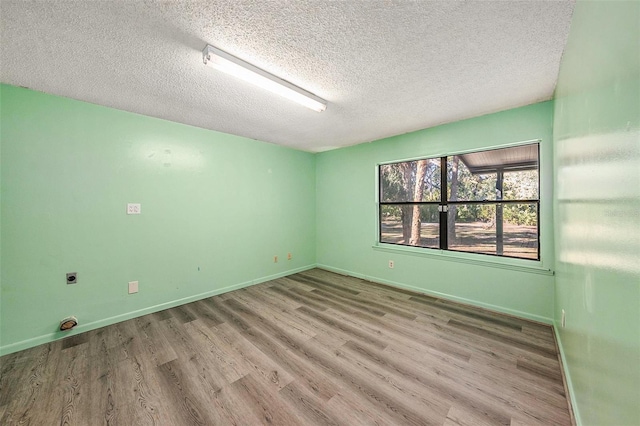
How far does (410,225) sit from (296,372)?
9.12 feet

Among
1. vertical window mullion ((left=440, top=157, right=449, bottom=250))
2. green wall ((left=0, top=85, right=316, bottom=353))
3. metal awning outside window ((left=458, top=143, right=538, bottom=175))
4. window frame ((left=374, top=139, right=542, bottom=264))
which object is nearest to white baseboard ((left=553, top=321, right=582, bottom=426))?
window frame ((left=374, top=139, right=542, bottom=264))

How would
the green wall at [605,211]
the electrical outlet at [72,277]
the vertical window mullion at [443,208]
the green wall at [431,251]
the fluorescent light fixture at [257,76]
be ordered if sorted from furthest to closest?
the vertical window mullion at [443,208]
the green wall at [431,251]
the electrical outlet at [72,277]
the fluorescent light fixture at [257,76]
the green wall at [605,211]

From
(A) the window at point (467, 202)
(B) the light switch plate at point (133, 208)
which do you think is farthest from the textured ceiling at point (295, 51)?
(B) the light switch plate at point (133, 208)

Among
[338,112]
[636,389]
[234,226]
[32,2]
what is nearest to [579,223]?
[636,389]

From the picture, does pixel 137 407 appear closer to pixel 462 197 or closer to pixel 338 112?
pixel 338 112

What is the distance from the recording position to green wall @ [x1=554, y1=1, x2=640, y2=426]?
0.67m

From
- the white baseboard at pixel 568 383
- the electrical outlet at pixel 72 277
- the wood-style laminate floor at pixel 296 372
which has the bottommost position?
the wood-style laminate floor at pixel 296 372

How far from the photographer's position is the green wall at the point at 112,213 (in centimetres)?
211

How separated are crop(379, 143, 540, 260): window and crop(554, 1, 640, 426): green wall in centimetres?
135

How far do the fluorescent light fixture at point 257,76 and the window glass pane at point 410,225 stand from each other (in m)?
2.16

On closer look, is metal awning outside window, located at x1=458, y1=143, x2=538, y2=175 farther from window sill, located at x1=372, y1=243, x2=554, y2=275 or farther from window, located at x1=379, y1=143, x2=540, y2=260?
window sill, located at x1=372, y1=243, x2=554, y2=275

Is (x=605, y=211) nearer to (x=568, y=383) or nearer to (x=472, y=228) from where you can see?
(x=568, y=383)

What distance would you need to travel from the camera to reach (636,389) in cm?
64

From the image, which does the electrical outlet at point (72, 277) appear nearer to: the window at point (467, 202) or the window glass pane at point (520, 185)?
the window at point (467, 202)
